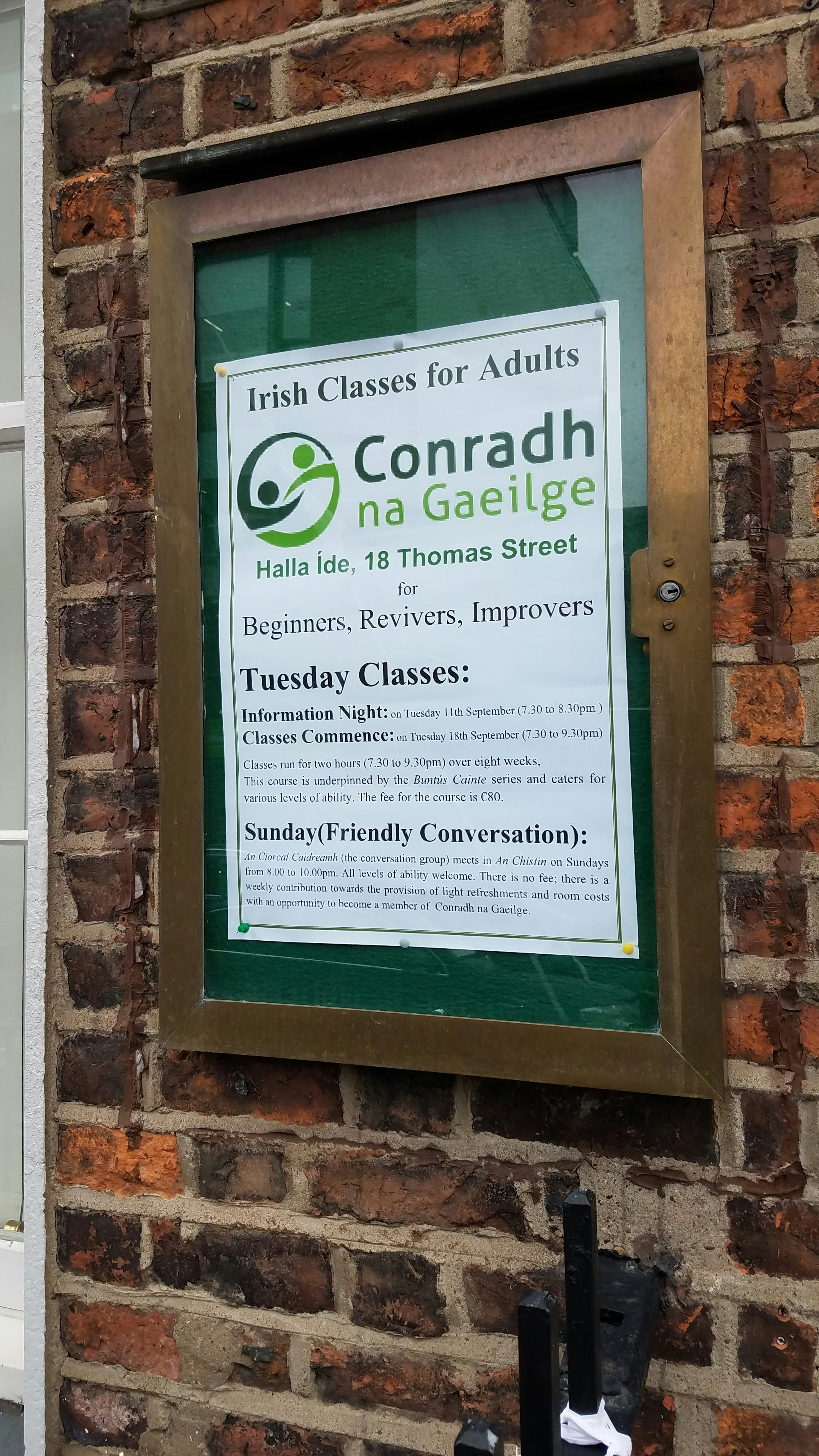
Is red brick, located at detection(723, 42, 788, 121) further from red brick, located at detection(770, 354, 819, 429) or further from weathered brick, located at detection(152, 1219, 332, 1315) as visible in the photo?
weathered brick, located at detection(152, 1219, 332, 1315)

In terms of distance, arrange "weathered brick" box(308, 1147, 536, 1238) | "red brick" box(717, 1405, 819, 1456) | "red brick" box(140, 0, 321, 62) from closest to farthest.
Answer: "red brick" box(717, 1405, 819, 1456), "weathered brick" box(308, 1147, 536, 1238), "red brick" box(140, 0, 321, 62)

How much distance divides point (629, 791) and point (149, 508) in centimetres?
83

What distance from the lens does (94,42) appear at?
155cm

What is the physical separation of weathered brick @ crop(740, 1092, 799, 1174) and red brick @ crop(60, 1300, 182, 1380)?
866mm

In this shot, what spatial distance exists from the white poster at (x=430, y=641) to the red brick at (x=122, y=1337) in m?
0.60

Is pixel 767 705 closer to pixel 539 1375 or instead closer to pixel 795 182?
pixel 795 182

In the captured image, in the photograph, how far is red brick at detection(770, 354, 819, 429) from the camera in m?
1.20

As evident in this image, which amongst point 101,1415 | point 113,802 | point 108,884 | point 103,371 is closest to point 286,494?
point 103,371

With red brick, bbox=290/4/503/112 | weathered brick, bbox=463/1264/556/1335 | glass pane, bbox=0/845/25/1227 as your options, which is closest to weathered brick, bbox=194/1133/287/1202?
weathered brick, bbox=463/1264/556/1335

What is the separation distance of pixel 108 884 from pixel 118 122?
3.81ft

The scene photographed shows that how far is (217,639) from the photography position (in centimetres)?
143

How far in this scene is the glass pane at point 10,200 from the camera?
1717 mm

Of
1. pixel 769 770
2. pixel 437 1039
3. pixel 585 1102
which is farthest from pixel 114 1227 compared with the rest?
pixel 769 770

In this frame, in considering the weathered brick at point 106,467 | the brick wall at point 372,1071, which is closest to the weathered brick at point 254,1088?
the brick wall at point 372,1071
